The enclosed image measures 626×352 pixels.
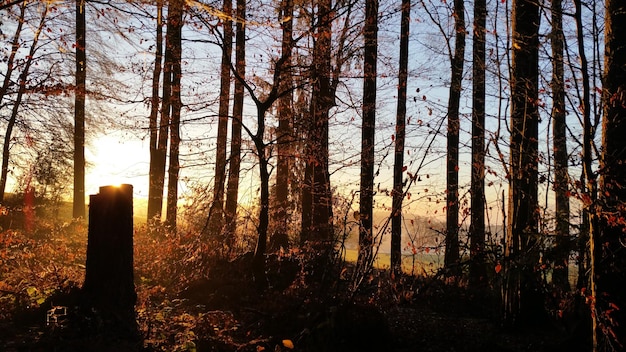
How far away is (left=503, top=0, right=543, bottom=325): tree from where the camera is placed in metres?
6.25

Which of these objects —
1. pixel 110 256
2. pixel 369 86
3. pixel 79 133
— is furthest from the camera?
Result: pixel 79 133

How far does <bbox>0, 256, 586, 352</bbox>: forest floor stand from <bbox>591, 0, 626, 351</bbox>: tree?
0.90 metres

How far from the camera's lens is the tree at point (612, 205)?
464 centimetres

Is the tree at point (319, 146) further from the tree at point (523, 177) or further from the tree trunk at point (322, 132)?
the tree at point (523, 177)

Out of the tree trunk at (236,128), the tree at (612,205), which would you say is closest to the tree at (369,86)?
the tree trunk at (236,128)

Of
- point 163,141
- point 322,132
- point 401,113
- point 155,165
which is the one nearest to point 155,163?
point 155,165

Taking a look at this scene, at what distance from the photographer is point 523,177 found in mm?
6570

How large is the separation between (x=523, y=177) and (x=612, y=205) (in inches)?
73.6

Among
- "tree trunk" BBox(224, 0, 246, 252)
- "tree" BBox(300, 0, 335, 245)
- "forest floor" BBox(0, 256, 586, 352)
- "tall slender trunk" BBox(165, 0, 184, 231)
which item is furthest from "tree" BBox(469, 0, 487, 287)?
"tall slender trunk" BBox(165, 0, 184, 231)

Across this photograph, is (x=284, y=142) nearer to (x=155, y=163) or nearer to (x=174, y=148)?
(x=174, y=148)

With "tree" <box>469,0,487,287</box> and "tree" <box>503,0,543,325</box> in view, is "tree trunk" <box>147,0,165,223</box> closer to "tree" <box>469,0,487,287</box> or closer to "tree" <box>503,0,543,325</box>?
"tree" <box>469,0,487,287</box>

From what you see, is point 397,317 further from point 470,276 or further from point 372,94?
point 372,94

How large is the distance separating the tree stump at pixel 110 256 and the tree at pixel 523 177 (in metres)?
5.14

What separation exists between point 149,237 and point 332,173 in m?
5.92
